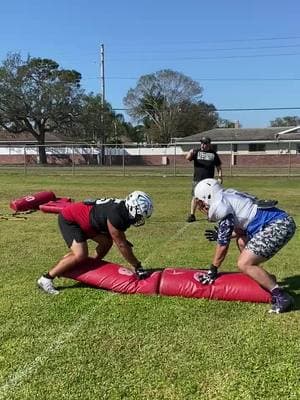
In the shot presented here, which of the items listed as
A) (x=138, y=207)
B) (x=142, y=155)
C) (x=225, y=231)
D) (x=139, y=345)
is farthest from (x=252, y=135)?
(x=139, y=345)

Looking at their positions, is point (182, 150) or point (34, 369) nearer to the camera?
point (34, 369)

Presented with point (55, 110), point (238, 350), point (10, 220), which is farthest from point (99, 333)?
point (55, 110)

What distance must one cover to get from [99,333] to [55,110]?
53.1 metres

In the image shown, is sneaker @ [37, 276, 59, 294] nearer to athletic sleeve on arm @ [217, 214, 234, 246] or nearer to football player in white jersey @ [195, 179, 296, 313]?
football player in white jersey @ [195, 179, 296, 313]

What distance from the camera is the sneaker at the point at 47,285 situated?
6.03 m

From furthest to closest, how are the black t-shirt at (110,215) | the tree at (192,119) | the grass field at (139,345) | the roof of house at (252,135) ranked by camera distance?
the tree at (192,119) → the roof of house at (252,135) → the black t-shirt at (110,215) → the grass field at (139,345)

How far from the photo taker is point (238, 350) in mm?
4434

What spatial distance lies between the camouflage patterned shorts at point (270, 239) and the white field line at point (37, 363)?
1682mm

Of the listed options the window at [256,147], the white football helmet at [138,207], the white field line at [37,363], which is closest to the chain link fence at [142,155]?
the window at [256,147]

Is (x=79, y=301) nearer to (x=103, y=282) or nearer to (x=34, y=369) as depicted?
(x=103, y=282)

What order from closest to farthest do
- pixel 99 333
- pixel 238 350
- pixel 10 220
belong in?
1. pixel 238 350
2. pixel 99 333
3. pixel 10 220

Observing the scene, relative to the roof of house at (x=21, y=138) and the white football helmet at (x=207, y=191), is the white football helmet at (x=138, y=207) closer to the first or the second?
the white football helmet at (x=207, y=191)

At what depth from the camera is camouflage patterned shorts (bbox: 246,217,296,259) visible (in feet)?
17.4

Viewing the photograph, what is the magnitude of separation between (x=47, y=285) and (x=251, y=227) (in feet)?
7.43
